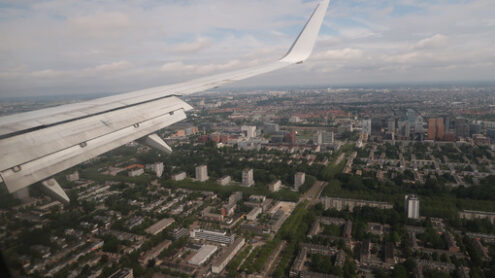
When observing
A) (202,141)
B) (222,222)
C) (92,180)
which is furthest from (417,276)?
(202,141)

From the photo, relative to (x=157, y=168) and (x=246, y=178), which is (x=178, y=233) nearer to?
(x=246, y=178)

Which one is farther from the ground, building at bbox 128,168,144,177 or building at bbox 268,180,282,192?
building at bbox 128,168,144,177

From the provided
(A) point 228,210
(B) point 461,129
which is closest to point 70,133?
(A) point 228,210

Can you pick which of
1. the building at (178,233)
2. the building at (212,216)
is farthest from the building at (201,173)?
the building at (178,233)

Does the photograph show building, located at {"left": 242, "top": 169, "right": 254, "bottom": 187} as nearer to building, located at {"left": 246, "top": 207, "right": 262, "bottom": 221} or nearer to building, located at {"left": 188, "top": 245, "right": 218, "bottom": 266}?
building, located at {"left": 246, "top": 207, "right": 262, "bottom": 221}

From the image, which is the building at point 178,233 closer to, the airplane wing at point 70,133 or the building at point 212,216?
the building at point 212,216

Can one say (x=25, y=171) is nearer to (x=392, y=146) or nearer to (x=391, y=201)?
(x=391, y=201)

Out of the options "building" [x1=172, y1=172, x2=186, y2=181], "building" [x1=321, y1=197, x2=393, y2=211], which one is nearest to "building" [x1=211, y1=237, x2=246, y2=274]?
"building" [x1=321, y1=197, x2=393, y2=211]
